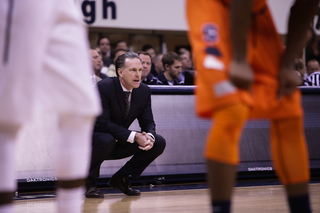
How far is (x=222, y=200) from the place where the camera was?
1.56 meters

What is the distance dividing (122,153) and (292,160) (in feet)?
9.41

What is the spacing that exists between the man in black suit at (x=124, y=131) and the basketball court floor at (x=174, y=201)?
0.70ft

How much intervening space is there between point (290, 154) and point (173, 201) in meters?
2.15

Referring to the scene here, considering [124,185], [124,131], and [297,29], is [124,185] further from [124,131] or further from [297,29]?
[297,29]

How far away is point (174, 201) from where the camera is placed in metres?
3.77

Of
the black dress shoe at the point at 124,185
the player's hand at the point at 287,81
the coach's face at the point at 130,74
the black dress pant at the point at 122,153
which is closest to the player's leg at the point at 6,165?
the player's hand at the point at 287,81

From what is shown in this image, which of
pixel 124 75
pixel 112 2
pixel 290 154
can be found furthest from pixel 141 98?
pixel 112 2

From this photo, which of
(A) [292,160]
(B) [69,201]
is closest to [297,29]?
(A) [292,160]

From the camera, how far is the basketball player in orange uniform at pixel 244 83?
1.55 m

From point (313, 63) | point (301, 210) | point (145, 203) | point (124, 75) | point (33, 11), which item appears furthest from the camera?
point (313, 63)

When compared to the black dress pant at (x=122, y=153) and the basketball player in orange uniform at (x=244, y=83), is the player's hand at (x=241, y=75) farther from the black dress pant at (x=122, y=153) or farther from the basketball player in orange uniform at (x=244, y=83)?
the black dress pant at (x=122, y=153)

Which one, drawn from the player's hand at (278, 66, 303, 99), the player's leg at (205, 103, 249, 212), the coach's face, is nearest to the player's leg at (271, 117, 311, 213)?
the player's hand at (278, 66, 303, 99)

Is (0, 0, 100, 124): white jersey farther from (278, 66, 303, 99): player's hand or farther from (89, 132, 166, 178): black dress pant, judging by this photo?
(89, 132, 166, 178): black dress pant

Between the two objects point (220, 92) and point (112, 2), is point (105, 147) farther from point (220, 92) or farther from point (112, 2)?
point (112, 2)
